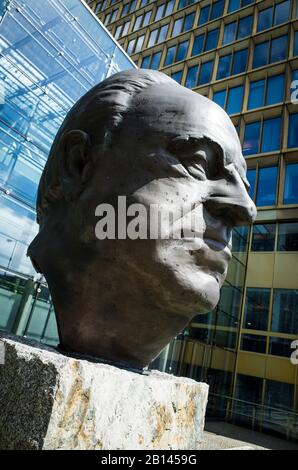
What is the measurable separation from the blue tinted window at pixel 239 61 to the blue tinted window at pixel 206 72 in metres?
1.40

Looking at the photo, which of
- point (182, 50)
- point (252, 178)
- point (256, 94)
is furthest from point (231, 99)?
point (182, 50)

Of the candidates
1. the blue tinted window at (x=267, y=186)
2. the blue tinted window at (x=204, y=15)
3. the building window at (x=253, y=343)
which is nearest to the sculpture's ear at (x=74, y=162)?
the building window at (x=253, y=343)

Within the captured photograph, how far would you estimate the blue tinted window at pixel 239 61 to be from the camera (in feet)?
60.8

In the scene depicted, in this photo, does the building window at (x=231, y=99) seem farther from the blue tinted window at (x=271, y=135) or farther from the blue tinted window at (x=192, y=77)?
the blue tinted window at (x=192, y=77)

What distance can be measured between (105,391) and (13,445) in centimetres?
32

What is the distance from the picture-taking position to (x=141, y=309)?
5.36 feet

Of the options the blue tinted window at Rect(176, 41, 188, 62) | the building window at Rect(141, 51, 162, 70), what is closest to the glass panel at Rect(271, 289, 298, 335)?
the blue tinted window at Rect(176, 41, 188, 62)

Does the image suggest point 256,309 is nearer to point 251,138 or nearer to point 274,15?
point 251,138

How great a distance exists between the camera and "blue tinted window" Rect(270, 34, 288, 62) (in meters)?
17.0

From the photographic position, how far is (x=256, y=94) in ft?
57.4

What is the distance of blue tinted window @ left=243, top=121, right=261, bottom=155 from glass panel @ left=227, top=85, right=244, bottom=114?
122cm

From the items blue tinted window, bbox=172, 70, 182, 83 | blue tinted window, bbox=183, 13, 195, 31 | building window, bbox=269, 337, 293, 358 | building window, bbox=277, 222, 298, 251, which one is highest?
blue tinted window, bbox=183, 13, 195, 31

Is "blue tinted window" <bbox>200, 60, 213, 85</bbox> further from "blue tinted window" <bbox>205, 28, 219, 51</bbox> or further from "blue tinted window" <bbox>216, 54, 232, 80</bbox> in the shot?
"blue tinted window" <bbox>205, 28, 219, 51</bbox>

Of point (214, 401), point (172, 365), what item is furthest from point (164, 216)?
point (214, 401)
